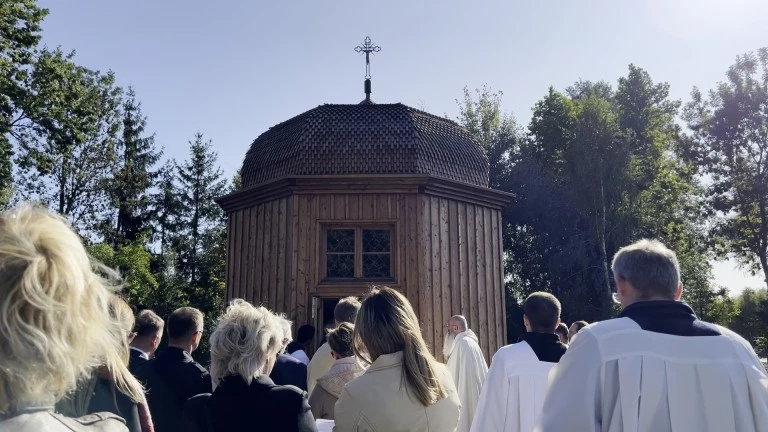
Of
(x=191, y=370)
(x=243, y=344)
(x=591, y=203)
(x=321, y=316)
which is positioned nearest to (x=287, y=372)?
(x=191, y=370)

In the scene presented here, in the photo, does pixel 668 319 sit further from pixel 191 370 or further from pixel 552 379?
pixel 191 370

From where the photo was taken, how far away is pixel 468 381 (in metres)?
8.27

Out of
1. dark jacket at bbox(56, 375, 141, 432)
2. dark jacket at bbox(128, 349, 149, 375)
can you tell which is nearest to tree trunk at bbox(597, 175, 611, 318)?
dark jacket at bbox(128, 349, 149, 375)

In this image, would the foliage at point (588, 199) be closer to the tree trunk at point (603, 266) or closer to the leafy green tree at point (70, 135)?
the tree trunk at point (603, 266)

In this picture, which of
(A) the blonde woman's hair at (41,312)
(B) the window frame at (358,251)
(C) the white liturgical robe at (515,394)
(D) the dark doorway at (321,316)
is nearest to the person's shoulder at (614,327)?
(C) the white liturgical robe at (515,394)

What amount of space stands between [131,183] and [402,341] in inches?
1374

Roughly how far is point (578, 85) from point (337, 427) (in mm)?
47215

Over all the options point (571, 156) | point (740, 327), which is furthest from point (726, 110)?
point (740, 327)

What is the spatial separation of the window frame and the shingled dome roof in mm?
1185

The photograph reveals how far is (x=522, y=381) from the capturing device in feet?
16.7

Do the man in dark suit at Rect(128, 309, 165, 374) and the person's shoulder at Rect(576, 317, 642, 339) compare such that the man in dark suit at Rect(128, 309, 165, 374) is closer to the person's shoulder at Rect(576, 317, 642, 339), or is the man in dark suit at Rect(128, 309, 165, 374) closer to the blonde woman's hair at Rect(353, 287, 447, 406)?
the blonde woman's hair at Rect(353, 287, 447, 406)

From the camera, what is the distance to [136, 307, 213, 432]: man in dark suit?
430cm

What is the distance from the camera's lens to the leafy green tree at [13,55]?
21156mm

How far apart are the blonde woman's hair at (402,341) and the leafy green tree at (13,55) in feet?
72.0
